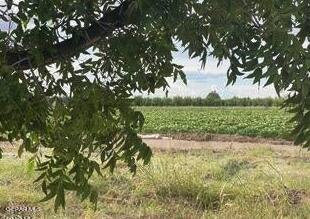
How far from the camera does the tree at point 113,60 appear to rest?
5.01ft

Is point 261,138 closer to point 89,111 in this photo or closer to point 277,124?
point 277,124

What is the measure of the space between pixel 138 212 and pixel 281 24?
580cm

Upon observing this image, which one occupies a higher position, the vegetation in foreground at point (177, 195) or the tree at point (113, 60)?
the tree at point (113, 60)

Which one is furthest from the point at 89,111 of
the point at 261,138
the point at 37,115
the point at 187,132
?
the point at 187,132

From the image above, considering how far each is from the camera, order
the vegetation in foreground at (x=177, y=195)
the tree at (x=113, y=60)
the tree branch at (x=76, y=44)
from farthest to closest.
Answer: the vegetation in foreground at (x=177, y=195), the tree branch at (x=76, y=44), the tree at (x=113, y=60)

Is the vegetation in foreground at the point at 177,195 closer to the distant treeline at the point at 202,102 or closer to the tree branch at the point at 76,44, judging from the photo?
the tree branch at the point at 76,44

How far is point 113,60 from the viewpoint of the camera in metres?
2.23

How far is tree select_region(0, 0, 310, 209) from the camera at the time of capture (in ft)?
5.01

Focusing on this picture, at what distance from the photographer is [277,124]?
24.5 meters

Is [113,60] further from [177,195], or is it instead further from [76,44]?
[177,195]

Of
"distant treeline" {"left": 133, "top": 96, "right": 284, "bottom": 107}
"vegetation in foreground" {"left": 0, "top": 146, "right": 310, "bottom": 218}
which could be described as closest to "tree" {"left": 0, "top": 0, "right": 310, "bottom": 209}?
"vegetation in foreground" {"left": 0, "top": 146, "right": 310, "bottom": 218}

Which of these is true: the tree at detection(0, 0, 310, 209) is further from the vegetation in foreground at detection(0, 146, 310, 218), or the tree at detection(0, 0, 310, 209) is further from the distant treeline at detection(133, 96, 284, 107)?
the distant treeline at detection(133, 96, 284, 107)

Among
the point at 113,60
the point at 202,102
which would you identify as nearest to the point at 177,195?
the point at 113,60

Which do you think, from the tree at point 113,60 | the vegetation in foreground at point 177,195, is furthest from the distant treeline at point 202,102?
the tree at point 113,60
